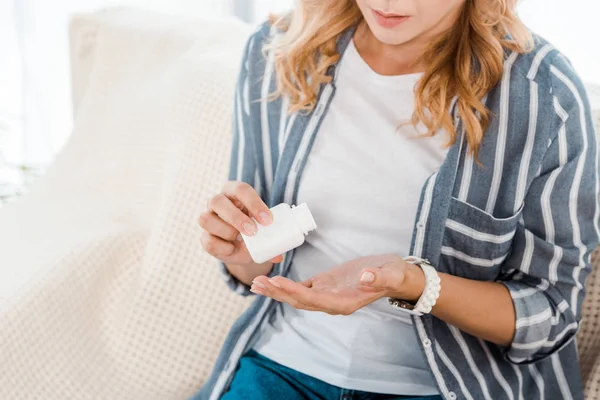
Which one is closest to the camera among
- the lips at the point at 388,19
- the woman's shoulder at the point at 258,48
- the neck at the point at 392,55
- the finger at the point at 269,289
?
the finger at the point at 269,289

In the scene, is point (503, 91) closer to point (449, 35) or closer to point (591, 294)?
point (449, 35)

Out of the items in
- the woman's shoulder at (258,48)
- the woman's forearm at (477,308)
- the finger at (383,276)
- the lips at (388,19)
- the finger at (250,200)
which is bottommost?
the woman's forearm at (477,308)

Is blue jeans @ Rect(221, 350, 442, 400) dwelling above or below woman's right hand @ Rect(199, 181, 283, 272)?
below

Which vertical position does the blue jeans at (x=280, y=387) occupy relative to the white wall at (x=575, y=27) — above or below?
below

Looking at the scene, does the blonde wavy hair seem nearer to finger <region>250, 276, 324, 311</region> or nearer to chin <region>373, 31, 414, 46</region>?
chin <region>373, 31, 414, 46</region>

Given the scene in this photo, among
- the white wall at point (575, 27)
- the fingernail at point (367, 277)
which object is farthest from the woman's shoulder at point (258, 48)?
the white wall at point (575, 27)

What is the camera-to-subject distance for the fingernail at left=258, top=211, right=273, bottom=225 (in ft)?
2.72

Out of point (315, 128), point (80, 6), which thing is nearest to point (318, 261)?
point (315, 128)

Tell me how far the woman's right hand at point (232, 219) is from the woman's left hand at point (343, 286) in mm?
74

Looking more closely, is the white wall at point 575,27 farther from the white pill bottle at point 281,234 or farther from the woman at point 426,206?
the white pill bottle at point 281,234

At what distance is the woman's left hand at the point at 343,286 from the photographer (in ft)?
2.51

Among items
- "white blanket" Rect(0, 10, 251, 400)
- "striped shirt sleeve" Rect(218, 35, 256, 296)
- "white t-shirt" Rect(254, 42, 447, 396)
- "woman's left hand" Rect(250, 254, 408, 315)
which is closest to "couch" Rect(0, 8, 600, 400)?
"white blanket" Rect(0, 10, 251, 400)

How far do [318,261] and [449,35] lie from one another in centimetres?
35

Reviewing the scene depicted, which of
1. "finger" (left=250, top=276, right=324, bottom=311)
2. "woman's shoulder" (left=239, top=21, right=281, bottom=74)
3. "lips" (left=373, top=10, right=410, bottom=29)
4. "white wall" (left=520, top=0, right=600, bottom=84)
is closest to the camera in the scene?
"finger" (left=250, top=276, right=324, bottom=311)
